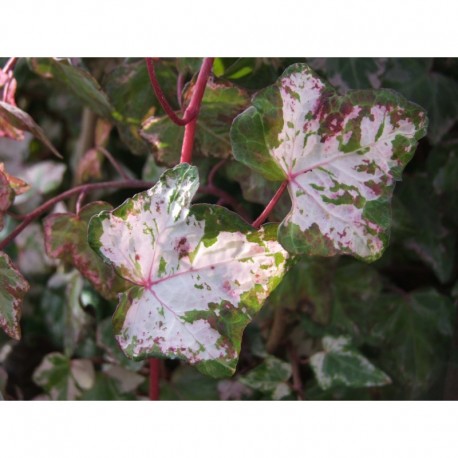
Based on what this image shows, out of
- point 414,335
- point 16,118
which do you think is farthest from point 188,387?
point 16,118

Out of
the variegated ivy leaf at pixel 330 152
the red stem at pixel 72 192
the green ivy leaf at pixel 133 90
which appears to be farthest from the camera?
the green ivy leaf at pixel 133 90

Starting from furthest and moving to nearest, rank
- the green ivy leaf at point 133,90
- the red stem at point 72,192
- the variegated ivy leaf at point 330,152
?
the green ivy leaf at point 133,90 → the red stem at point 72,192 → the variegated ivy leaf at point 330,152

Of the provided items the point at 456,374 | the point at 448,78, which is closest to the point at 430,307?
the point at 456,374

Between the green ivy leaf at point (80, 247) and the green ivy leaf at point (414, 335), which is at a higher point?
the green ivy leaf at point (80, 247)

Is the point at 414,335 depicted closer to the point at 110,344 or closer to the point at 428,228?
the point at 428,228

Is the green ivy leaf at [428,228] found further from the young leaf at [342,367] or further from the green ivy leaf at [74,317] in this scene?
the green ivy leaf at [74,317]

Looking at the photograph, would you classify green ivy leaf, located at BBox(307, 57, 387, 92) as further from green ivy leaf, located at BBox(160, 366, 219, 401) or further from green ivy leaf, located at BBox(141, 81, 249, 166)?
green ivy leaf, located at BBox(160, 366, 219, 401)

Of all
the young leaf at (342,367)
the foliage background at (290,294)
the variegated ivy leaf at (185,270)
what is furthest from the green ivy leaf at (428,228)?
the variegated ivy leaf at (185,270)

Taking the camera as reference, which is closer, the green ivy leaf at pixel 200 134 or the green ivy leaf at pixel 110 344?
the green ivy leaf at pixel 200 134

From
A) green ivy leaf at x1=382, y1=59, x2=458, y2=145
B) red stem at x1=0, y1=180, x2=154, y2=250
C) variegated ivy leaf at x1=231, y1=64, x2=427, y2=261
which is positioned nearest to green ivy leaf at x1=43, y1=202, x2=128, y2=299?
red stem at x1=0, y1=180, x2=154, y2=250
